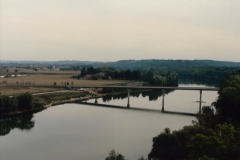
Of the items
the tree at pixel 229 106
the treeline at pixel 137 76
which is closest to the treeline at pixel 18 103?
the tree at pixel 229 106

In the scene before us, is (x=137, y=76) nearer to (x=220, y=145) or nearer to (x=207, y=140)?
(x=207, y=140)

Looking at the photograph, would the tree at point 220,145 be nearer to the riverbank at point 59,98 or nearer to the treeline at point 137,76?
the riverbank at point 59,98

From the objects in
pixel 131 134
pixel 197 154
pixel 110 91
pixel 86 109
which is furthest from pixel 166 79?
pixel 197 154

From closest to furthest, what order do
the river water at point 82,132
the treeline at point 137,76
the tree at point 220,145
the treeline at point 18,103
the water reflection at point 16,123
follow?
the tree at point 220,145
the river water at point 82,132
the water reflection at point 16,123
the treeline at point 18,103
the treeline at point 137,76

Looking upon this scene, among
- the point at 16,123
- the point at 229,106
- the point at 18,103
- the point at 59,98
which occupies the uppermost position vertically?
the point at 229,106

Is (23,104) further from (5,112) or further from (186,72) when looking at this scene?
(186,72)

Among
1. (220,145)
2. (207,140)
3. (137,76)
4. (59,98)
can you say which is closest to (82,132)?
(207,140)
